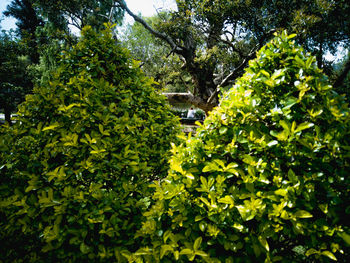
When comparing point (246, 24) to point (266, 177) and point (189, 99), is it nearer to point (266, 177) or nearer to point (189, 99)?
point (189, 99)

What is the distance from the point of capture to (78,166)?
7.06 ft

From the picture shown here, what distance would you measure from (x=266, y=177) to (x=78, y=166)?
1889 millimetres

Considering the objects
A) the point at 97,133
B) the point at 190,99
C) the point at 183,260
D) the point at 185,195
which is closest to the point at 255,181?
the point at 185,195

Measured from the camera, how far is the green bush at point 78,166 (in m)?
1.94

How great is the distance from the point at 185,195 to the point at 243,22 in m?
10.0

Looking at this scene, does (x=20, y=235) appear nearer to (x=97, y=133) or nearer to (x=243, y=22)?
(x=97, y=133)

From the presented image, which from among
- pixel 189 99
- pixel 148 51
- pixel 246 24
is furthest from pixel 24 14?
pixel 246 24

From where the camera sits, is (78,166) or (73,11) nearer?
(78,166)

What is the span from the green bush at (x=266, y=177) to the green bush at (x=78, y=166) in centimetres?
50

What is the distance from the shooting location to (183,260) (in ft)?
5.10

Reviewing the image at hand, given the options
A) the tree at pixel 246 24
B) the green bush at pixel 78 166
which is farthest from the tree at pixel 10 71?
the green bush at pixel 78 166

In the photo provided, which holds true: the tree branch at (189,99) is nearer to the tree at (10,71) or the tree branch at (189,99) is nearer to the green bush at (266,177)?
the green bush at (266,177)

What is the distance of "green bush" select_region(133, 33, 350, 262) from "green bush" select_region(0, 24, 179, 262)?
1.64 feet

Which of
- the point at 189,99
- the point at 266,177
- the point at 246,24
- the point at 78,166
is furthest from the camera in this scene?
the point at 189,99
